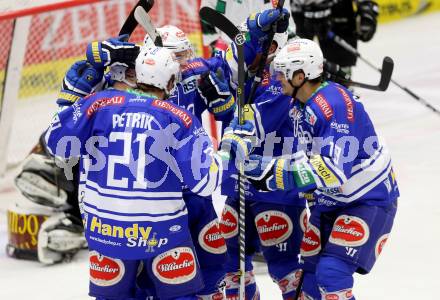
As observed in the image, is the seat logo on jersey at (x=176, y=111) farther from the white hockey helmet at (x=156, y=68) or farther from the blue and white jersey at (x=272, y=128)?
the blue and white jersey at (x=272, y=128)

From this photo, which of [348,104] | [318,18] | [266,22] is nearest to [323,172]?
[348,104]

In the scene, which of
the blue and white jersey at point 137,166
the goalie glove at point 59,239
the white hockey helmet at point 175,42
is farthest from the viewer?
the goalie glove at point 59,239

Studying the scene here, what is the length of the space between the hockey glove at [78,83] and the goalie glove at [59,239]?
158 centimetres

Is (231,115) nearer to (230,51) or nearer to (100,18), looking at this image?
(230,51)

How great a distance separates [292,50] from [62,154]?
992 millimetres

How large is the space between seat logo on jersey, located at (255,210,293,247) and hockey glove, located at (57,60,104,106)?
95 centimetres

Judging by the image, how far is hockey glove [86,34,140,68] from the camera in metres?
4.05

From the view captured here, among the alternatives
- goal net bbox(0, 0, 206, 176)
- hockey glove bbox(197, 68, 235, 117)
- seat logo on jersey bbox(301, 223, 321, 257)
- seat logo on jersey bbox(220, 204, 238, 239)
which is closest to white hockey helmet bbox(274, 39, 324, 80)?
hockey glove bbox(197, 68, 235, 117)

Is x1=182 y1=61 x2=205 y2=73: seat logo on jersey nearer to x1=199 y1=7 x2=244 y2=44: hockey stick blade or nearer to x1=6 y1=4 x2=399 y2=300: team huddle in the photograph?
x1=6 y1=4 x2=399 y2=300: team huddle

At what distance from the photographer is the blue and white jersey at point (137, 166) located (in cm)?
366

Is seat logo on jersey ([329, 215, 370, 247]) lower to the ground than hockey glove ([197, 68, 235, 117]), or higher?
lower

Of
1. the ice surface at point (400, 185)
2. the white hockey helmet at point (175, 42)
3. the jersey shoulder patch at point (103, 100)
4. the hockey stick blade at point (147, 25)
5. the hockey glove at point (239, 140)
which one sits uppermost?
the hockey stick blade at point (147, 25)

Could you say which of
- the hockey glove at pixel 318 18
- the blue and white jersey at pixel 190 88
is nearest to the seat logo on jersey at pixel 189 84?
the blue and white jersey at pixel 190 88

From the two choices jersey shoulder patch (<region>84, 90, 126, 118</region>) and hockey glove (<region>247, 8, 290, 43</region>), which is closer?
jersey shoulder patch (<region>84, 90, 126, 118</region>)
